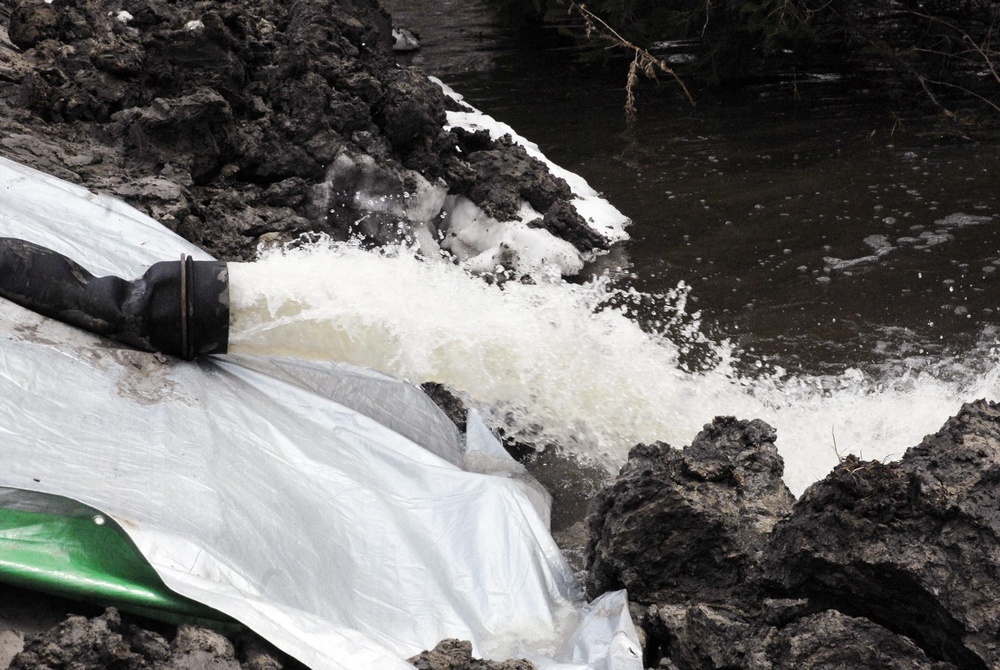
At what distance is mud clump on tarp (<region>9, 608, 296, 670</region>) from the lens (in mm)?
2131

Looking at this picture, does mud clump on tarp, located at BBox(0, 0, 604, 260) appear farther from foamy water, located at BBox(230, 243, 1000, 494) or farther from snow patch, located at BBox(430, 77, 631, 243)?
foamy water, located at BBox(230, 243, 1000, 494)

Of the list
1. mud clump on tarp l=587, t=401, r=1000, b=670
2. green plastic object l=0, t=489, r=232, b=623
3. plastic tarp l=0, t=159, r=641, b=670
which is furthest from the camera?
plastic tarp l=0, t=159, r=641, b=670

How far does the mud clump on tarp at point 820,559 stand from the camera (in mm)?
2453

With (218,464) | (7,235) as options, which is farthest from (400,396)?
(7,235)

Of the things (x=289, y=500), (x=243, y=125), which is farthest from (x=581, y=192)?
(x=289, y=500)

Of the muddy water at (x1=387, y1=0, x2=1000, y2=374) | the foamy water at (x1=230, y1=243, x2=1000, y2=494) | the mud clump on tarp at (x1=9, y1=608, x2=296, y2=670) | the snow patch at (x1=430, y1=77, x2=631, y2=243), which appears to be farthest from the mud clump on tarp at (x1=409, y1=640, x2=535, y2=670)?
the snow patch at (x1=430, y1=77, x2=631, y2=243)

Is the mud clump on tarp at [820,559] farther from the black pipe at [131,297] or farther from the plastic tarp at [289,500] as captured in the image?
the black pipe at [131,297]

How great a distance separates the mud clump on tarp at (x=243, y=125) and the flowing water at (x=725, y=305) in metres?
0.53

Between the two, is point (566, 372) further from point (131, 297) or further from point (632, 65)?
point (632, 65)

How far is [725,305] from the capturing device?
5535 mm

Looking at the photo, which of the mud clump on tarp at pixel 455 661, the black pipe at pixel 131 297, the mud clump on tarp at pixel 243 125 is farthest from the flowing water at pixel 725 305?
the mud clump on tarp at pixel 455 661

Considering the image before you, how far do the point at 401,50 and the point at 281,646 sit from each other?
908cm

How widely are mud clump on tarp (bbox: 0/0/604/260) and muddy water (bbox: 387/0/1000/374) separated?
96 cm

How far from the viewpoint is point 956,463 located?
105 inches
